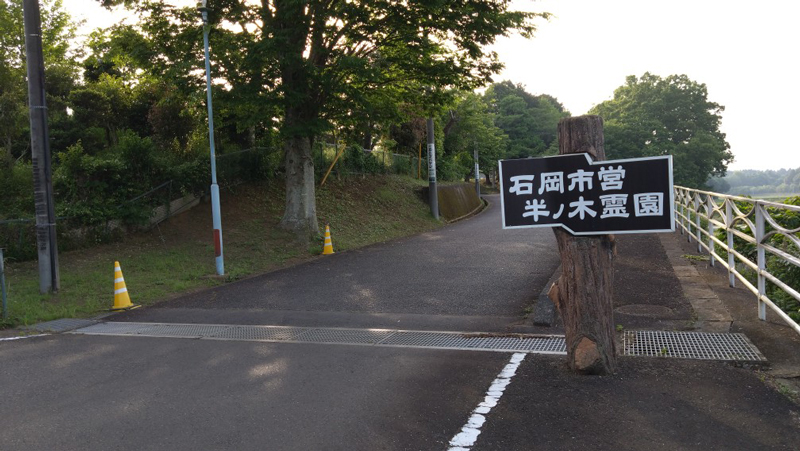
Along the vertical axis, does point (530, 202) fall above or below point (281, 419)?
above

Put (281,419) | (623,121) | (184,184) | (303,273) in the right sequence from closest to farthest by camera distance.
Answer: (281,419), (303,273), (184,184), (623,121)

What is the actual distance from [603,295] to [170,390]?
3.95 metres

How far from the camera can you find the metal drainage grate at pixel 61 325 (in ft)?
26.8

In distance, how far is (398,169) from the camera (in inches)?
1190

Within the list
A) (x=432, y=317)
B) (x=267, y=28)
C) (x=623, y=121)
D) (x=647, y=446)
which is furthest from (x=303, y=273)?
(x=623, y=121)

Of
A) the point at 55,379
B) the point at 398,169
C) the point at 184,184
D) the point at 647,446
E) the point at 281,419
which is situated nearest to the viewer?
the point at 647,446

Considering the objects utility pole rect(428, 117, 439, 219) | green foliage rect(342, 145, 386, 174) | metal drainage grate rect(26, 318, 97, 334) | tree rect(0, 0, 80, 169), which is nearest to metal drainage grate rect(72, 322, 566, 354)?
metal drainage grate rect(26, 318, 97, 334)

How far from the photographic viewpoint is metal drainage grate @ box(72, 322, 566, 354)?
6250 mm

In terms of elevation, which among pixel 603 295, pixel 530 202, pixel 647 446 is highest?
pixel 530 202

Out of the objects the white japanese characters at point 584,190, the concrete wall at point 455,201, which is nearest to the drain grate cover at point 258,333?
the white japanese characters at point 584,190

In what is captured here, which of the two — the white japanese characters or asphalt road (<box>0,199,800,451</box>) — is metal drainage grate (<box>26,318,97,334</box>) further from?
the white japanese characters

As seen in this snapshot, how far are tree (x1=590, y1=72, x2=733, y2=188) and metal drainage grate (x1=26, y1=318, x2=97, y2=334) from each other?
54750mm

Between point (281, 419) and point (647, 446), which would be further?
point (281, 419)

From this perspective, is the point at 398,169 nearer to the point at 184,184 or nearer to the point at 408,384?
the point at 184,184
